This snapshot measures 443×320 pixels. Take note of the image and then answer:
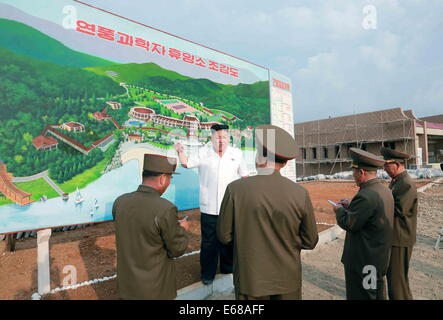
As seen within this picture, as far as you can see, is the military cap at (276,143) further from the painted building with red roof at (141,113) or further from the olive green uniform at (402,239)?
the painted building with red roof at (141,113)

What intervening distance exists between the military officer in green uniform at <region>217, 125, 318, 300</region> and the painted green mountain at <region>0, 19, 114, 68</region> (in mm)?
3014

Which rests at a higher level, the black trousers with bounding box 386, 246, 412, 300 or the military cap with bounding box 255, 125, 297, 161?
the military cap with bounding box 255, 125, 297, 161

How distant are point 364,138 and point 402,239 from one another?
86.2 ft

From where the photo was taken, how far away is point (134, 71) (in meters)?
4.18

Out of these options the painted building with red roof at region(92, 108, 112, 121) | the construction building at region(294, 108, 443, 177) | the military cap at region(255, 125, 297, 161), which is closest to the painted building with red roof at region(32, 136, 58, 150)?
the painted building with red roof at region(92, 108, 112, 121)

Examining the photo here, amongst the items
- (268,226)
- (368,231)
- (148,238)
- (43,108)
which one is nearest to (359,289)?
(368,231)

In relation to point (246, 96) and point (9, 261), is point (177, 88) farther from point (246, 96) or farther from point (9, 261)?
point (9, 261)

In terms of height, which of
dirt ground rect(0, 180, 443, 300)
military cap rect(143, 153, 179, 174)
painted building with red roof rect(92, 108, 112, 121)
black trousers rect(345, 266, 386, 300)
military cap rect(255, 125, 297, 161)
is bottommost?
dirt ground rect(0, 180, 443, 300)

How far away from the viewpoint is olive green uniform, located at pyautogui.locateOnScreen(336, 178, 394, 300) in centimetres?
235

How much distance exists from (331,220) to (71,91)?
625 centimetres

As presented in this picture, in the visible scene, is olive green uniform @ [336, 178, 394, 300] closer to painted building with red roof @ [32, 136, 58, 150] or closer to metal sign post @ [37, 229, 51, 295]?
metal sign post @ [37, 229, 51, 295]

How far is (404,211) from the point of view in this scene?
2.79m

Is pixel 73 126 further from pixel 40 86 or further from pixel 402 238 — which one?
pixel 402 238

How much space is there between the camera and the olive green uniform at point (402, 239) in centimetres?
267
